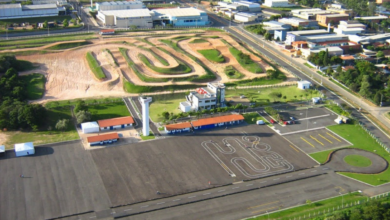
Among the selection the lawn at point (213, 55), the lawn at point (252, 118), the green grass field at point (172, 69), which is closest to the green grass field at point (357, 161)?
the lawn at point (252, 118)

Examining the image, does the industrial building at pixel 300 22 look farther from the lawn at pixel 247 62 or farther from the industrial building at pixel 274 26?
the lawn at pixel 247 62

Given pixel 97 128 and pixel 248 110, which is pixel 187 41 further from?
pixel 97 128

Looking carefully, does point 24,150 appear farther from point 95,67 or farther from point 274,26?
point 274,26

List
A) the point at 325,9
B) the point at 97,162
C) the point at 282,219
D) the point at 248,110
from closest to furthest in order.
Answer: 1. the point at 282,219
2. the point at 97,162
3. the point at 248,110
4. the point at 325,9

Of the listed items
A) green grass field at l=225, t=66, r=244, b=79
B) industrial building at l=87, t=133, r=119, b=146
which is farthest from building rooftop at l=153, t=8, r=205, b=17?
industrial building at l=87, t=133, r=119, b=146

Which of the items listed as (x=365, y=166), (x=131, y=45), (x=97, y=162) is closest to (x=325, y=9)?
(x=131, y=45)

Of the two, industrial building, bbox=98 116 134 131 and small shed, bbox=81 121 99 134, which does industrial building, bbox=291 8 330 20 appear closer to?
industrial building, bbox=98 116 134 131
